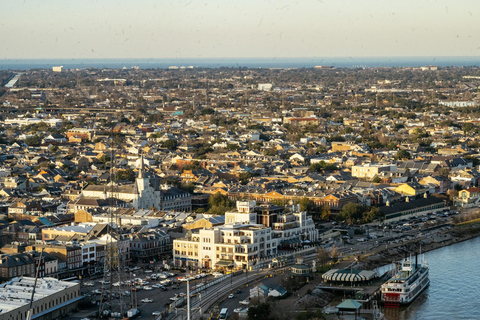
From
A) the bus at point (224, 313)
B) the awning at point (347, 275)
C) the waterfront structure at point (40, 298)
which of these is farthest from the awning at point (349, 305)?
the waterfront structure at point (40, 298)

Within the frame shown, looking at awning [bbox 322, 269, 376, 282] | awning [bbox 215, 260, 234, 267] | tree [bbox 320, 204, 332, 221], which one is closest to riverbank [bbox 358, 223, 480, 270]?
awning [bbox 322, 269, 376, 282]

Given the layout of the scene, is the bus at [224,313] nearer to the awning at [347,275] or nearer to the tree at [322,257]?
the awning at [347,275]

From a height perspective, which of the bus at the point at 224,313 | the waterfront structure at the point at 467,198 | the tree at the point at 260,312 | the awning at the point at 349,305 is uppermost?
the tree at the point at 260,312

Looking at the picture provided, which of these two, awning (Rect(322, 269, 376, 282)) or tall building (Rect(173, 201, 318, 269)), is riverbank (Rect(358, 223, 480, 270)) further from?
tall building (Rect(173, 201, 318, 269))

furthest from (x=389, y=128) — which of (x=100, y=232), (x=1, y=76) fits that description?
(x=1, y=76)

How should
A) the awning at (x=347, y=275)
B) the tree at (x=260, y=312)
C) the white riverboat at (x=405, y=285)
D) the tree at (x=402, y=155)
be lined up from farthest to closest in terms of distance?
the tree at (x=402, y=155)
the awning at (x=347, y=275)
the white riverboat at (x=405, y=285)
the tree at (x=260, y=312)
